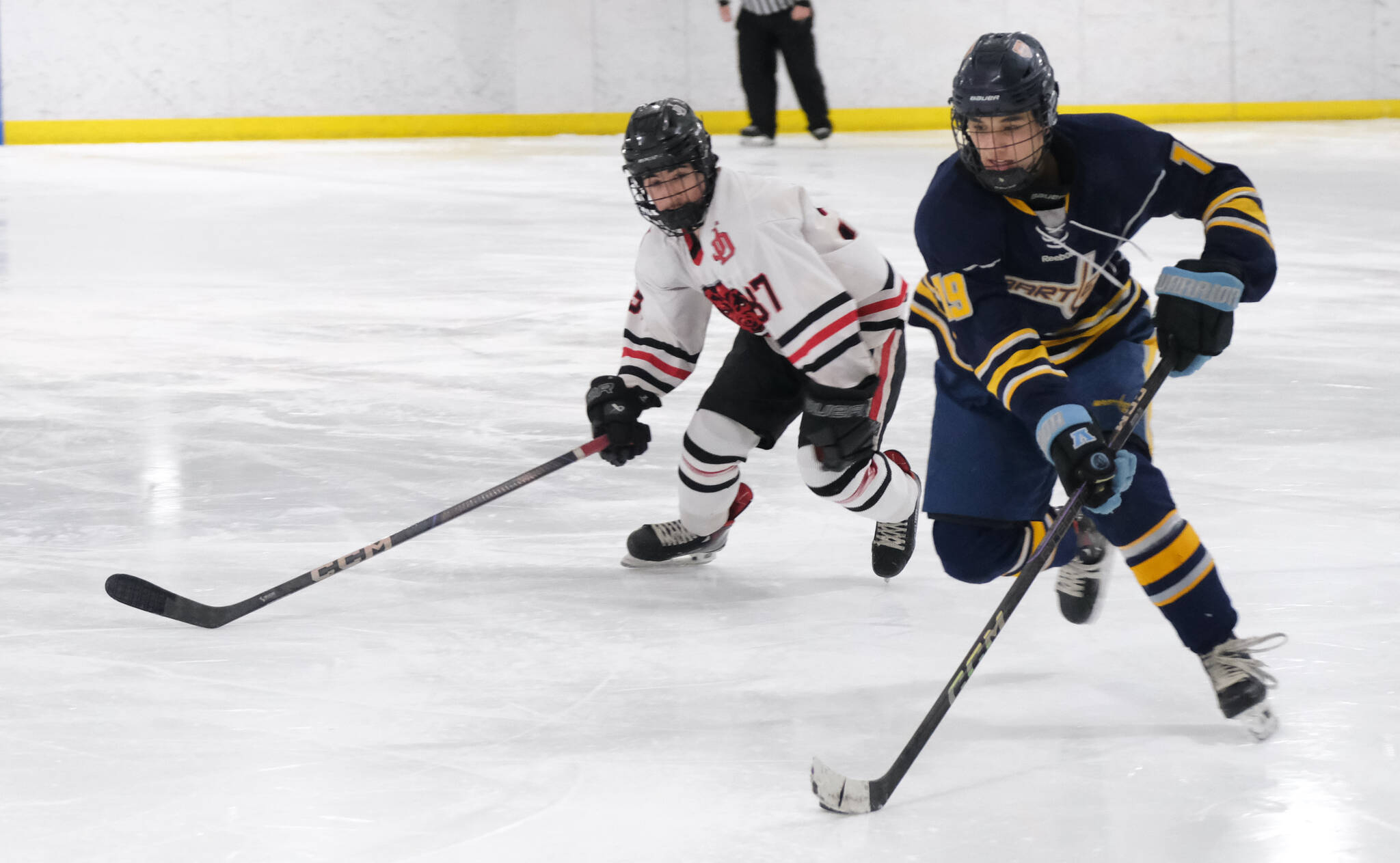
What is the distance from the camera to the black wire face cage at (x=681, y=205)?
7.02 ft

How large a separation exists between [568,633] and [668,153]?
66 cm

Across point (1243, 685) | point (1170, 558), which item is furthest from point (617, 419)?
point (1243, 685)

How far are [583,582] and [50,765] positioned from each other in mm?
848

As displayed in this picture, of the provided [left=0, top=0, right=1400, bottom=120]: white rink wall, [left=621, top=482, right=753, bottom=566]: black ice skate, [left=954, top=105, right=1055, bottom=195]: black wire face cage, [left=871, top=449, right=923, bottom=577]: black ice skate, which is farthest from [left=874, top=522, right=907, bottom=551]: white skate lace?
[left=0, top=0, right=1400, bottom=120]: white rink wall

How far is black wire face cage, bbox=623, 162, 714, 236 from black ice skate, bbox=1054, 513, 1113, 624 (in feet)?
2.19

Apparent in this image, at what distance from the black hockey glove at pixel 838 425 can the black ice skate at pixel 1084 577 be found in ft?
1.04

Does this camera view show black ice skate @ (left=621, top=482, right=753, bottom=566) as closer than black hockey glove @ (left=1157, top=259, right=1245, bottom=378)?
No

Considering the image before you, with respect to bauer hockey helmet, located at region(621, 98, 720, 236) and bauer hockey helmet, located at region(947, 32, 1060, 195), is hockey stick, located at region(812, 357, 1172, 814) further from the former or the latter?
bauer hockey helmet, located at region(621, 98, 720, 236)

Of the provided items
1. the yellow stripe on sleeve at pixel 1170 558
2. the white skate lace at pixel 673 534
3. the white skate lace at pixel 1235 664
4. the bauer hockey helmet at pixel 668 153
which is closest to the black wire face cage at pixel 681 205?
the bauer hockey helmet at pixel 668 153

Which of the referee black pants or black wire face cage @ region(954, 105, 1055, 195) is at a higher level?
black wire face cage @ region(954, 105, 1055, 195)

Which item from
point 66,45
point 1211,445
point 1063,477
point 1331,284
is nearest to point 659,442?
point 1211,445

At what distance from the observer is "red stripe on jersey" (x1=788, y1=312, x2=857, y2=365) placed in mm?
2148

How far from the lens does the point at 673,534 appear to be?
2373mm

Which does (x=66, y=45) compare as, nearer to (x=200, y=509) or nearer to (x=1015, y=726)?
(x=200, y=509)
